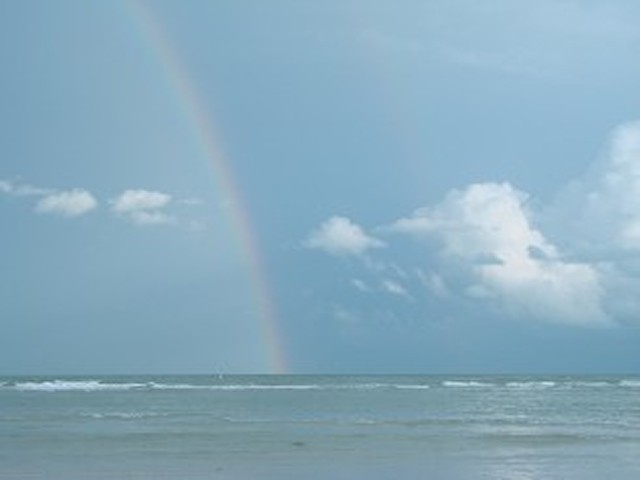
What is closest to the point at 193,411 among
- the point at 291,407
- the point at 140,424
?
the point at 291,407

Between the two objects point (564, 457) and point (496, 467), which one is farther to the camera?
point (564, 457)

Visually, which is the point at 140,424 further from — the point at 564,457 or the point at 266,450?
the point at 564,457

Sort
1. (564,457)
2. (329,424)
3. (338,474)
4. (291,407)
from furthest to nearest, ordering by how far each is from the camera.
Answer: (291,407) → (329,424) → (564,457) → (338,474)

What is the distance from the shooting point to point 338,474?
23.7 meters

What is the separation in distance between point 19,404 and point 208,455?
36141mm

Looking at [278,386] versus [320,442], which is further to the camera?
[278,386]

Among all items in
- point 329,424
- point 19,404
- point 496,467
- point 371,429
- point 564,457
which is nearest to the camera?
point 496,467

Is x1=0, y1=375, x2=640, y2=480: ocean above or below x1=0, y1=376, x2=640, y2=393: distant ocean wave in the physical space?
below

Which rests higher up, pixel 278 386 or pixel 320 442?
pixel 278 386

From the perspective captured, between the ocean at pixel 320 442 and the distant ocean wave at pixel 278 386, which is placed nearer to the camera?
the ocean at pixel 320 442

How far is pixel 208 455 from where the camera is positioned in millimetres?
28297

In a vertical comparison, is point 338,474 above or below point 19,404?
below

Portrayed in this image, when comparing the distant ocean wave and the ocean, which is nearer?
the ocean

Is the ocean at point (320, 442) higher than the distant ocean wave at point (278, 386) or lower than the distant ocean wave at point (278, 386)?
lower
